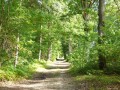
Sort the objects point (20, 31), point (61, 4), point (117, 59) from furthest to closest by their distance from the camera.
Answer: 1. point (61, 4)
2. point (20, 31)
3. point (117, 59)

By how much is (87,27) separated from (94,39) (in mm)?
4440

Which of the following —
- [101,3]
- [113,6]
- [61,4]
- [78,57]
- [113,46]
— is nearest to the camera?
[113,46]

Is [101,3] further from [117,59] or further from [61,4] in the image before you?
[61,4]

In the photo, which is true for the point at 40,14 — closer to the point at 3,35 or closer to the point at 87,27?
the point at 3,35

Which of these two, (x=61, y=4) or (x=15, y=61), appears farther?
(x=61, y=4)

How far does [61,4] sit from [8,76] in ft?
60.5

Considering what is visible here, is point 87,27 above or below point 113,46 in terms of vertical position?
above

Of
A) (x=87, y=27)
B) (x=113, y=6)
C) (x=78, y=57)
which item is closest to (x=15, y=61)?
(x=78, y=57)

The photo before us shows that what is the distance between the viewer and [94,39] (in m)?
18.5

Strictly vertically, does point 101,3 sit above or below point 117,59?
above

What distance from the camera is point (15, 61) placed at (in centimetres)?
2008

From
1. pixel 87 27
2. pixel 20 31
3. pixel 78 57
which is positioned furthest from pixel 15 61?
pixel 87 27

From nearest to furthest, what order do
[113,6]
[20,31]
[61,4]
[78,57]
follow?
[20,31] < [78,57] < [113,6] < [61,4]

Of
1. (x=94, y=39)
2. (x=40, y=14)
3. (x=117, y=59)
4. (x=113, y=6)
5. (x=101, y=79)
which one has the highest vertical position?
(x=113, y=6)
